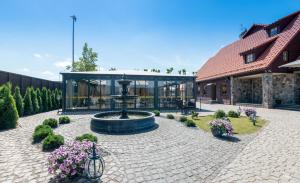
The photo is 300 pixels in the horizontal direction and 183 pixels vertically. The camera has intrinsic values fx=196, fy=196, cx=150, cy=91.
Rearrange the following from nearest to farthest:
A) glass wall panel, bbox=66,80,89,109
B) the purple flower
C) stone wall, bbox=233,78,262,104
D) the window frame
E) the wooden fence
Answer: the purple flower < the wooden fence < glass wall panel, bbox=66,80,89,109 < the window frame < stone wall, bbox=233,78,262,104

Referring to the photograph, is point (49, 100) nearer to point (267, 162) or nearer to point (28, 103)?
point (28, 103)

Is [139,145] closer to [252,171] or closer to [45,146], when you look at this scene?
[45,146]

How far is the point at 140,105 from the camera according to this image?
20.5 m

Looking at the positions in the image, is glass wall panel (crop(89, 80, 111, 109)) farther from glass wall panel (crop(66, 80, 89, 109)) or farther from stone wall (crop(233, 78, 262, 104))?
stone wall (crop(233, 78, 262, 104))

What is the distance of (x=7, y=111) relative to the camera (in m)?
10.6

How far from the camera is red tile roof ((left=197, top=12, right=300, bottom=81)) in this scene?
794 inches

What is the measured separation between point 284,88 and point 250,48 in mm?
6035

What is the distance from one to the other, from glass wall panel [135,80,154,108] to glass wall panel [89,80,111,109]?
9.78 feet

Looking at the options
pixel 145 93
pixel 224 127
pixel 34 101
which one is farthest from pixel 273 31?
pixel 34 101

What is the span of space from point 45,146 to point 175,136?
5059 mm

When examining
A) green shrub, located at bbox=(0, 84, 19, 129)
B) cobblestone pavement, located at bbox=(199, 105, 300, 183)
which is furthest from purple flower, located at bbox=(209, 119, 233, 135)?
green shrub, located at bbox=(0, 84, 19, 129)

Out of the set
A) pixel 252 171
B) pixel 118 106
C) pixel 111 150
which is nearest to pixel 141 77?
pixel 118 106

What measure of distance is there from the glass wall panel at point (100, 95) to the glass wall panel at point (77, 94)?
1.89ft

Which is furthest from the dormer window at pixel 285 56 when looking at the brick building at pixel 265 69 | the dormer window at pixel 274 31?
the dormer window at pixel 274 31
